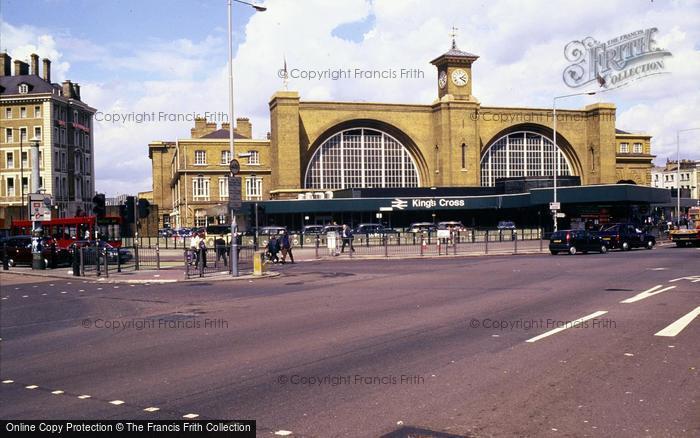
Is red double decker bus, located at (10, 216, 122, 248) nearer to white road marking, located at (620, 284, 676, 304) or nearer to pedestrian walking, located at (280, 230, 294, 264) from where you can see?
pedestrian walking, located at (280, 230, 294, 264)

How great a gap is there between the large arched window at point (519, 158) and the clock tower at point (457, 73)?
862 cm

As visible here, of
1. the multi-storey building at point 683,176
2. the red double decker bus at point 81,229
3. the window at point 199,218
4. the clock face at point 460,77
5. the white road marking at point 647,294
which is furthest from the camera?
the multi-storey building at point 683,176

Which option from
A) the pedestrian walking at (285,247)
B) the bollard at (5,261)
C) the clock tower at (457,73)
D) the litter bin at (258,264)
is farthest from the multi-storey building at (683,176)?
the bollard at (5,261)

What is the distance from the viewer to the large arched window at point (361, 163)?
75.2m

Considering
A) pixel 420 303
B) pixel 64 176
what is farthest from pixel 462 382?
pixel 64 176

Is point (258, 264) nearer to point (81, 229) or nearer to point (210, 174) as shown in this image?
point (81, 229)

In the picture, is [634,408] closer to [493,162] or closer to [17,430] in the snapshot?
[17,430]

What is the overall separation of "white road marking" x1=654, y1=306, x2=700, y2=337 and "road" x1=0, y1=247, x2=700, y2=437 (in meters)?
0.03

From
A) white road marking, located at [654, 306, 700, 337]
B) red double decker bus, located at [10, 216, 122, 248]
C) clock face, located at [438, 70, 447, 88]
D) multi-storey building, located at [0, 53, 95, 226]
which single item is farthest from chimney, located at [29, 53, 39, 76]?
white road marking, located at [654, 306, 700, 337]

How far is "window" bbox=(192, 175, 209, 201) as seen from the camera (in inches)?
3145

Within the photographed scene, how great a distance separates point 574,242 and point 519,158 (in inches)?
1831

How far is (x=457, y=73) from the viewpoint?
7625 centimetres

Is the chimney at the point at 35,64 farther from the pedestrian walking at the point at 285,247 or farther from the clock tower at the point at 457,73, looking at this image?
the pedestrian walking at the point at 285,247

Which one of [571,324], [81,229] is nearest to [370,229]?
[81,229]
